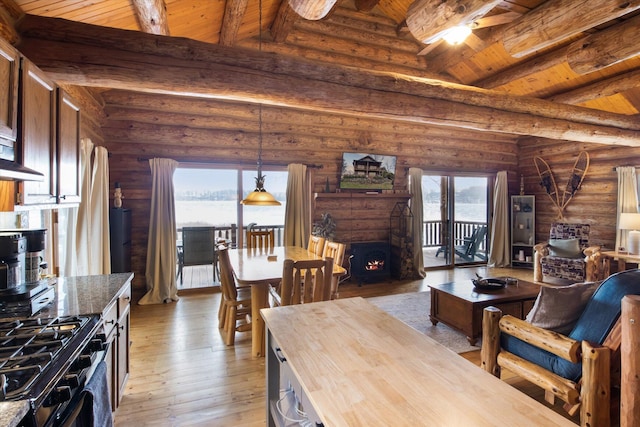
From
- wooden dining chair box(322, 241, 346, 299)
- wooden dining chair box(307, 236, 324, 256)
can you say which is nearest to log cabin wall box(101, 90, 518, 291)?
wooden dining chair box(307, 236, 324, 256)

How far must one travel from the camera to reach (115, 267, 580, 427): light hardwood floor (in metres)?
2.14

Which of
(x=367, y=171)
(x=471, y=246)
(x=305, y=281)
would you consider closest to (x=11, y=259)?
(x=305, y=281)

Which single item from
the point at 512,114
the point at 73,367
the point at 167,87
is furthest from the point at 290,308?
the point at 512,114

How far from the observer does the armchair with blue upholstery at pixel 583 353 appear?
170 centimetres

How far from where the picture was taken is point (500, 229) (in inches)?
272

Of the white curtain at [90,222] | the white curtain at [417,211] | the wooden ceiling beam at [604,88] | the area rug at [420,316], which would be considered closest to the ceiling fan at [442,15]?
the area rug at [420,316]

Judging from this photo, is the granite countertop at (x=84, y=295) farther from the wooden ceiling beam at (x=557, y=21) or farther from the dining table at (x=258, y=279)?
the wooden ceiling beam at (x=557, y=21)

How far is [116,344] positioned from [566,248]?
6720 millimetres

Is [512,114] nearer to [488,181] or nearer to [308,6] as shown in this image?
[308,6]

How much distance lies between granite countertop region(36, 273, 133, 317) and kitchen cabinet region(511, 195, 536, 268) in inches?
290

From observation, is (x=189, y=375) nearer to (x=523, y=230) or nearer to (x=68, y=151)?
(x=68, y=151)

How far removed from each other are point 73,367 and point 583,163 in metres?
8.07

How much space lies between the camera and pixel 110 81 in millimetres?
2373

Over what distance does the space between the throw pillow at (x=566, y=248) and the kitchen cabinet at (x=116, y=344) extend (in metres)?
6.54
